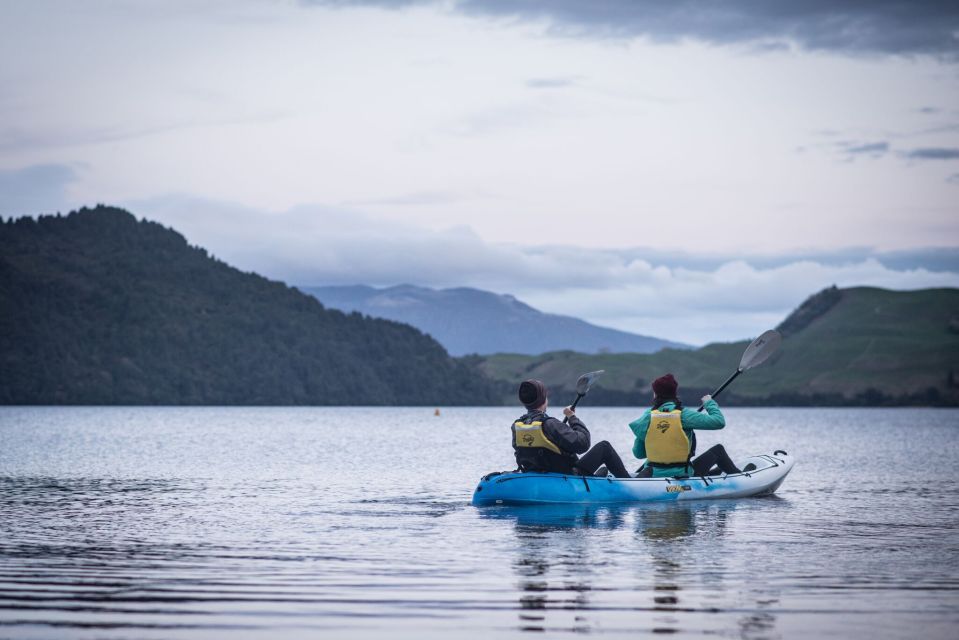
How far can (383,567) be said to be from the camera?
1578 cm

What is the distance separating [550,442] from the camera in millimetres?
23172

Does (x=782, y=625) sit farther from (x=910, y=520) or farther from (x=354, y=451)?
(x=354, y=451)

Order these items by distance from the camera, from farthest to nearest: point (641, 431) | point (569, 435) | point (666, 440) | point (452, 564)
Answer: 1. point (666, 440)
2. point (641, 431)
3. point (569, 435)
4. point (452, 564)

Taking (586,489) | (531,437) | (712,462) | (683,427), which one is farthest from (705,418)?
(531,437)

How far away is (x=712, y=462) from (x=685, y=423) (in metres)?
2.71

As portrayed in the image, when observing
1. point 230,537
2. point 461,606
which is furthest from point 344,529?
point 461,606

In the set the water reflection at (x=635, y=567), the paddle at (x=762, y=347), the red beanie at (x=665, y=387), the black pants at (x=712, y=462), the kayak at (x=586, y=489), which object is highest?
the paddle at (x=762, y=347)

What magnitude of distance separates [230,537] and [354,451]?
4173 centimetres

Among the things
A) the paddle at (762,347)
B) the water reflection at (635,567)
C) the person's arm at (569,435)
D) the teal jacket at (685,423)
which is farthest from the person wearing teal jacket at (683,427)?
the paddle at (762,347)

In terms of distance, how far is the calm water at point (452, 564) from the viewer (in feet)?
37.8

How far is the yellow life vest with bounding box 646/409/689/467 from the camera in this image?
24.1m

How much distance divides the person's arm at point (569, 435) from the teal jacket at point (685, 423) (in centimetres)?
96

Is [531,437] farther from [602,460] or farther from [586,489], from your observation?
[602,460]

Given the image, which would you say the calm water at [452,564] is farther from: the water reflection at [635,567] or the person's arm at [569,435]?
the person's arm at [569,435]
